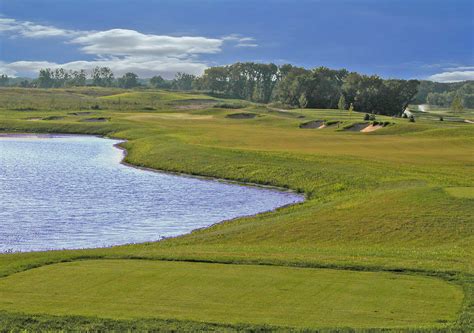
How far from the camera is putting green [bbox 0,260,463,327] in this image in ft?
44.1

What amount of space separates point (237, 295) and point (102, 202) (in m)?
23.2

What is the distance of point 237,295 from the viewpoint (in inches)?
580

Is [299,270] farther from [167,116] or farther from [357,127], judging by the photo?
[167,116]

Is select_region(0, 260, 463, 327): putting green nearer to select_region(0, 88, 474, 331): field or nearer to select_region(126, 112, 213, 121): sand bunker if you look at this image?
select_region(0, 88, 474, 331): field

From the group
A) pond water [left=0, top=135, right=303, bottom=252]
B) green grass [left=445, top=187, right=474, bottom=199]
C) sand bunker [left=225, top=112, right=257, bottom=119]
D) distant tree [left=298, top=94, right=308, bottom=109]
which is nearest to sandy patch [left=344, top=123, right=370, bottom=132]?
sand bunker [left=225, top=112, right=257, bottom=119]

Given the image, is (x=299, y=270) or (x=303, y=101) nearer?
(x=299, y=270)

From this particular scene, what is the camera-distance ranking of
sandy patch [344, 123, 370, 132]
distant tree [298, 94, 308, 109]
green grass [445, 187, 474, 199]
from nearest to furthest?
1. green grass [445, 187, 474, 199]
2. sandy patch [344, 123, 370, 132]
3. distant tree [298, 94, 308, 109]

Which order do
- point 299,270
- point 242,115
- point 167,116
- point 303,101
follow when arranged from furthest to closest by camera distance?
point 303,101 < point 167,116 < point 242,115 < point 299,270

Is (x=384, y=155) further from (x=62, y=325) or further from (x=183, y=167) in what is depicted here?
(x=62, y=325)

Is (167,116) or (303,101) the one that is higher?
(303,101)

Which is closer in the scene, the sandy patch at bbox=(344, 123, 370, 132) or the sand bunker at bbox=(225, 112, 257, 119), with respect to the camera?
the sandy patch at bbox=(344, 123, 370, 132)

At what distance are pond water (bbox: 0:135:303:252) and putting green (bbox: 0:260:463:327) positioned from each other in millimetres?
9925

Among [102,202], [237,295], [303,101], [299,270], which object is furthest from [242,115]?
[237,295]

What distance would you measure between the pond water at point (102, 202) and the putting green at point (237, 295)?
992 centimetres
